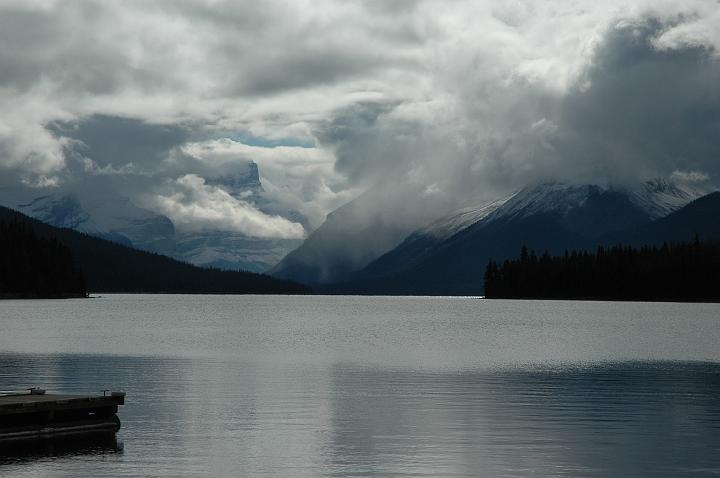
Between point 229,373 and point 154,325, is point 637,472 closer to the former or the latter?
point 229,373

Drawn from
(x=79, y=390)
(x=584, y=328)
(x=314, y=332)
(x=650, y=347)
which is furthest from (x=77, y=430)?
(x=584, y=328)

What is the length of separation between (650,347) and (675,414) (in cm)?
6629

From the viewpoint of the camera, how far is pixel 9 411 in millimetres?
51750

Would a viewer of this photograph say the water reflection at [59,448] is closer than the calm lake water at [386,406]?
No

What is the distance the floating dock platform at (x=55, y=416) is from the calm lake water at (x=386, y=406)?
5.92 feet

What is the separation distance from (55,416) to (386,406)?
21.4 metres

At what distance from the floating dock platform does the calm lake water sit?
1805 mm

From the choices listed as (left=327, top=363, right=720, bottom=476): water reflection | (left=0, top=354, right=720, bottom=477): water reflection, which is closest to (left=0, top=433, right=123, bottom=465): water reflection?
(left=0, top=354, right=720, bottom=477): water reflection

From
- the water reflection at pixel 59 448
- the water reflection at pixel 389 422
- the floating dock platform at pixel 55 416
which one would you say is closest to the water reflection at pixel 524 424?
the water reflection at pixel 389 422

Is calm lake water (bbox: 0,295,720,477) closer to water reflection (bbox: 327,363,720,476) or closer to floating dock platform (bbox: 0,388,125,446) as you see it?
water reflection (bbox: 327,363,720,476)

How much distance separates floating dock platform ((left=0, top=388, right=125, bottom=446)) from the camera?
52094 mm

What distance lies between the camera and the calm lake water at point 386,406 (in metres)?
46.0

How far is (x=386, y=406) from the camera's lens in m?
65.4

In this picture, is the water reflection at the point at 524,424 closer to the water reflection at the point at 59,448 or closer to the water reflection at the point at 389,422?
the water reflection at the point at 389,422
